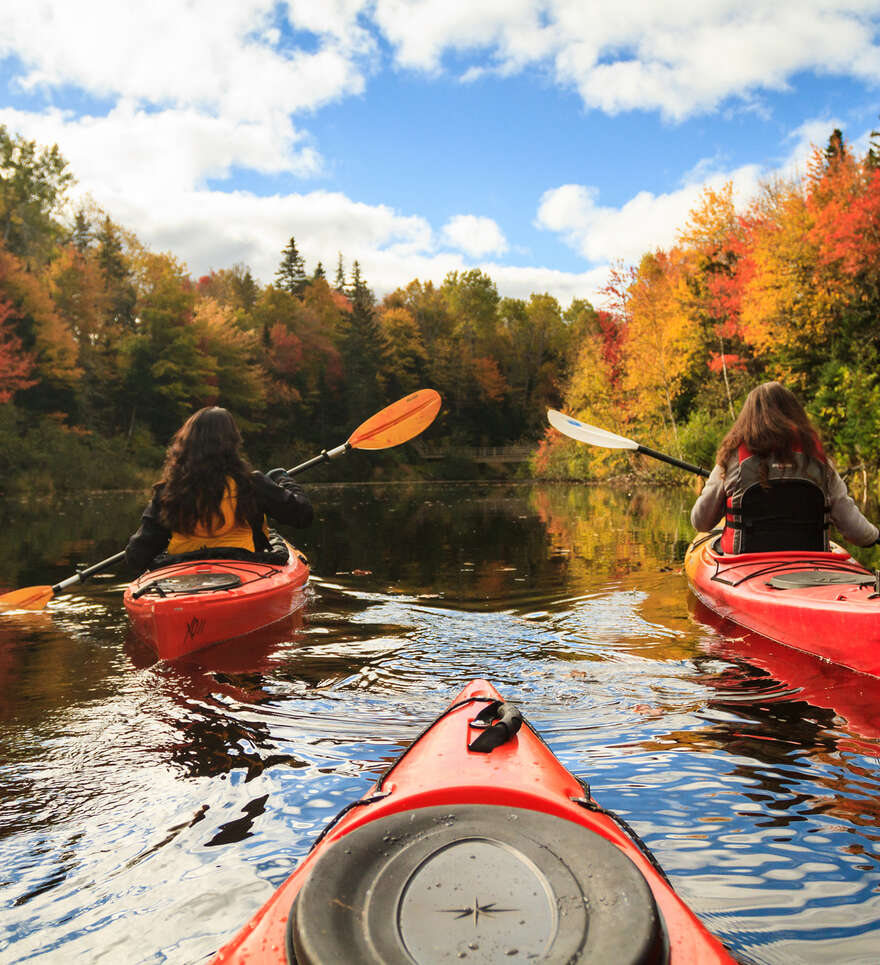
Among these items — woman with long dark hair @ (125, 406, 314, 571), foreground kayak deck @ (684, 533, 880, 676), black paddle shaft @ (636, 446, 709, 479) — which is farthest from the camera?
black paddle shaft @ (636, 446, 709, 479)

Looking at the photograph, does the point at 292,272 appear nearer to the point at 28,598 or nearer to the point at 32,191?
the point at 32,191

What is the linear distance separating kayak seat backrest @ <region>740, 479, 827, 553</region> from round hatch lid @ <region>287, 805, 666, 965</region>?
3797 millimetres

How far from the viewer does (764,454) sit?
461cm

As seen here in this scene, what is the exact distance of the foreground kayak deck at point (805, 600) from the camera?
3.60 metres

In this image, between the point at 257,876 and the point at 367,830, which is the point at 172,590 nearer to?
the point at 257,876

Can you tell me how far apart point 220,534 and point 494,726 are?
12.1 ft

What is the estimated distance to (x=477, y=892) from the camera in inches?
48.1

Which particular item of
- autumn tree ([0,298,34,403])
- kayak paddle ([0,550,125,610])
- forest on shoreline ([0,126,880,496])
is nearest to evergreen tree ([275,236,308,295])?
forest on shoreline ([0,126,880,496])

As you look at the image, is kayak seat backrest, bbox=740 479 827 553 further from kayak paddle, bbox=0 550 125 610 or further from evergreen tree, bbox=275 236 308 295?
evergreen tree, bbox=275 236 308 295

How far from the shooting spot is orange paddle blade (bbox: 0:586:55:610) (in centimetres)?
558

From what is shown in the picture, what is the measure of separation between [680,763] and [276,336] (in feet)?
129

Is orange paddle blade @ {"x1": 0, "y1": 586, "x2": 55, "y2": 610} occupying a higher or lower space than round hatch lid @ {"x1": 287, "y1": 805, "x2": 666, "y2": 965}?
lower

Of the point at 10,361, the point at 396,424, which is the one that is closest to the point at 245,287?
the point at 10,361

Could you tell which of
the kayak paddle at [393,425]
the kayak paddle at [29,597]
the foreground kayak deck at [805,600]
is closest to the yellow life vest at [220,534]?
the kayak paddle at [29,597]
